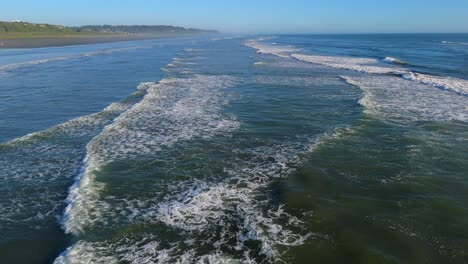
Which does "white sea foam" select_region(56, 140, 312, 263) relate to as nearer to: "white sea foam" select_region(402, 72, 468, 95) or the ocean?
the ocean

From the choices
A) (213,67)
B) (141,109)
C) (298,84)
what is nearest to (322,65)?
(213,67)

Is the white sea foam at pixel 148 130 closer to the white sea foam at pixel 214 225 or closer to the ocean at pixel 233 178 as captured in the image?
the ocean at pixel 233 178

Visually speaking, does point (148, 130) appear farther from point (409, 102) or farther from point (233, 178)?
point (409, 102)

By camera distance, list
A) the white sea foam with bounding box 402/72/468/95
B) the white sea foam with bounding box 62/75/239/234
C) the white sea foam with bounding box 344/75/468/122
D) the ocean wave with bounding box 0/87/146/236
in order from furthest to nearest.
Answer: the white sea foam with bounding box 402/72/468/95, the white sea foam with bounding box 344/75/468/122, the white sea foam with bounding box 62/75/239/234, the ocean wave with bounding box 0/87/146/236

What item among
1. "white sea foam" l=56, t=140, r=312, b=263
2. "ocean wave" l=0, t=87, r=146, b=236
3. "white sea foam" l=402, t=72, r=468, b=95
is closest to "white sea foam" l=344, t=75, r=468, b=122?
"white sea foam" l=402, t=72, r=468, b=95

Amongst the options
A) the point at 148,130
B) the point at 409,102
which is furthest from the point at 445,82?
the point at 148,130

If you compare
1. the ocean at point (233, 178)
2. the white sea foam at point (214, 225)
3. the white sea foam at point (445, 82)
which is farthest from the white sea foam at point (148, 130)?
the white sea foam at point (445, 82)
